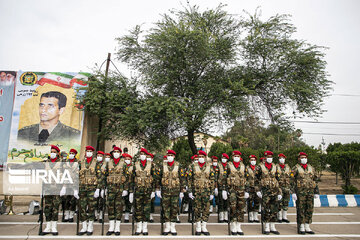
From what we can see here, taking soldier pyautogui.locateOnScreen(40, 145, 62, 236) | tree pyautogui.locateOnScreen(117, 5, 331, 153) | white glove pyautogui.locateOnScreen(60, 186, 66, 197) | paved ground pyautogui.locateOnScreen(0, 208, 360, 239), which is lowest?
paved ground pyautogui.locateOnScreen(0, 208, 360, 239)

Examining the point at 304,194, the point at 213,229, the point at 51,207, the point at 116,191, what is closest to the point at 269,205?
the point at 304,194

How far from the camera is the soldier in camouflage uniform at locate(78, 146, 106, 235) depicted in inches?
285

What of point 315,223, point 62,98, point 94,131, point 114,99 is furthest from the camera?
point 94,131

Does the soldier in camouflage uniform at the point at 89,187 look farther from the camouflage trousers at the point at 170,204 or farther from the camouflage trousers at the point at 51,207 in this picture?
the camouflage trousers at the point at 170,204

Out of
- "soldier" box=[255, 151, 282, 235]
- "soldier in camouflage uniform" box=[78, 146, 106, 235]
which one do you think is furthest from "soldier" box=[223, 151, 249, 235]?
"soldier in camouflage uniform" box=[78, 146, 106, 235]

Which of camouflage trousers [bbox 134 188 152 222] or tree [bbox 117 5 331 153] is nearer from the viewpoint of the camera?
camouflage trousers [bbox 134 188 152 222]

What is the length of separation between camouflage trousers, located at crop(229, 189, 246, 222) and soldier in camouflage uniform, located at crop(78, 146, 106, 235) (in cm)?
374

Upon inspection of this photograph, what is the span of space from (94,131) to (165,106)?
550 centimetres

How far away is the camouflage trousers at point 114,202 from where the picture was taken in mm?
7328

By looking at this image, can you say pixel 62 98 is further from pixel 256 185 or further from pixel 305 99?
pixel 305 99

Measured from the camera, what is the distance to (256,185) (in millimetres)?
8273

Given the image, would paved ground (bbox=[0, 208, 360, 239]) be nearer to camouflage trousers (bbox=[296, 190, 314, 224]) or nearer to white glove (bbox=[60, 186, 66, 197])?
camouflage trousers (bbox=[296, 190, 314, 224])

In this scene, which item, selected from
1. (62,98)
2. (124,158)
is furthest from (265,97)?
(62,98)

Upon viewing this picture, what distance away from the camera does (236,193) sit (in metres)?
7.71
